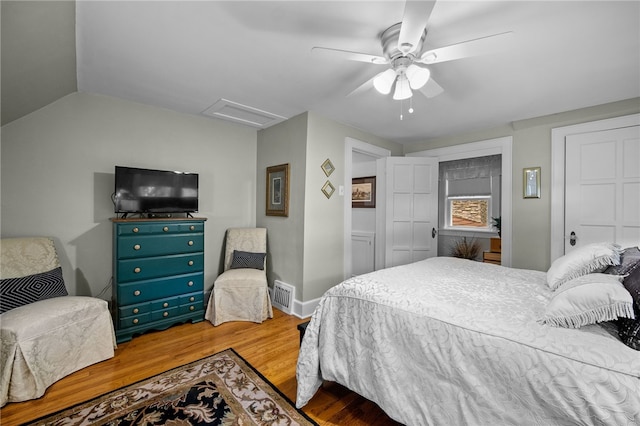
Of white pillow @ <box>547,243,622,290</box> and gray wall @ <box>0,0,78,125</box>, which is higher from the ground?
gray wall @ <box>0,0,78,125</box>

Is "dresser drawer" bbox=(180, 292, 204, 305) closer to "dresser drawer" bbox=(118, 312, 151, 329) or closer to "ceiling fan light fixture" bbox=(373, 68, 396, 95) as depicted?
"dresser drawer" bbox=(118, 312, 151, 329)

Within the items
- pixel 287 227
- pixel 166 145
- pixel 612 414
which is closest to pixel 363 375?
pixel 612 414

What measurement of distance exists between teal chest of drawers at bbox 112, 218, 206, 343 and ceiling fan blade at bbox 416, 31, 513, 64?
2657 mm

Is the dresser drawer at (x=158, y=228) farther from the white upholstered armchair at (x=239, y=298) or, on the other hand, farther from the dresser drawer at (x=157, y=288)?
A: the white upholstered armchair at (x=239, y=298)

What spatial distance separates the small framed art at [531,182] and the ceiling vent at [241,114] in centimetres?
303

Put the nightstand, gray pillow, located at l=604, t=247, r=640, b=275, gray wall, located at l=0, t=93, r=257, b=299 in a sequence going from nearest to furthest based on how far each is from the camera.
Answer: gray pillow, located at l=604, t=247, r=640, b=275 → gray wall, located at l=0, t=93, r=257, b=299 → the nightstand

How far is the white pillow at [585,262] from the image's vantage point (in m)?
1.59

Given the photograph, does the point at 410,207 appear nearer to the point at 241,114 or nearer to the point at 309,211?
the point at 309,211

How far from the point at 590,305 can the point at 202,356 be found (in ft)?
8.51

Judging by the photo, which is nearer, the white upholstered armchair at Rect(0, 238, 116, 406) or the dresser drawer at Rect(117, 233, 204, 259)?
the white upholstered armchair at Rect(0, 238, 116, 406)

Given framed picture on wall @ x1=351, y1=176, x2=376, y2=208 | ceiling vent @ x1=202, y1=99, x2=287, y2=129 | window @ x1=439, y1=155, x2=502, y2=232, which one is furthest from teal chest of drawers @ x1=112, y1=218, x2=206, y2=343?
window @ x1=439, y1=155, x2=502, y2=232

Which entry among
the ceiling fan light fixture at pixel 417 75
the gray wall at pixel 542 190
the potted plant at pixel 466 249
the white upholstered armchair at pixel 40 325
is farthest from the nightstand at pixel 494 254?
the white upholstered armchair at pixel 40 325

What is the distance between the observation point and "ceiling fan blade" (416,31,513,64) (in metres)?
1.35

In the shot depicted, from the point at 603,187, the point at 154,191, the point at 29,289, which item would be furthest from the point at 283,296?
the point at 603,187
